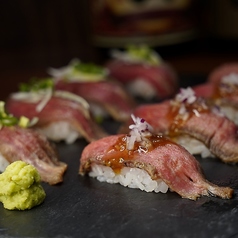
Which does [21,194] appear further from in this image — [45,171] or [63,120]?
[63,120]

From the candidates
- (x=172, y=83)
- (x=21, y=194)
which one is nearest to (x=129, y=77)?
(x=172, y=83)

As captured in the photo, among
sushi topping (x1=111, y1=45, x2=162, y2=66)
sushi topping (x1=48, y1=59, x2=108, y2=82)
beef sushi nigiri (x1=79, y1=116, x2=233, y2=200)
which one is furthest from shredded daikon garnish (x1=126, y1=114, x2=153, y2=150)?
sushi topping (x1=111, y1=45, x2=162, y2=66)

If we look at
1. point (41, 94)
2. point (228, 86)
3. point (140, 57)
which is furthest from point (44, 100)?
point (140, 57)

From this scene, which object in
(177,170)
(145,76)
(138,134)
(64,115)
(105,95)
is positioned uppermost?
(138,134)

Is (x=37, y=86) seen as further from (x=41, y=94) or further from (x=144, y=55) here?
(x=144, y=55)

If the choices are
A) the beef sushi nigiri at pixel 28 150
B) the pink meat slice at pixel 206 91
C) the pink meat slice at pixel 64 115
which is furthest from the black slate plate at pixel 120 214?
the pink meat slice at pixel 206 91

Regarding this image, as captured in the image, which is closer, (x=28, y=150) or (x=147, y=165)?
(x=147, y=165)
